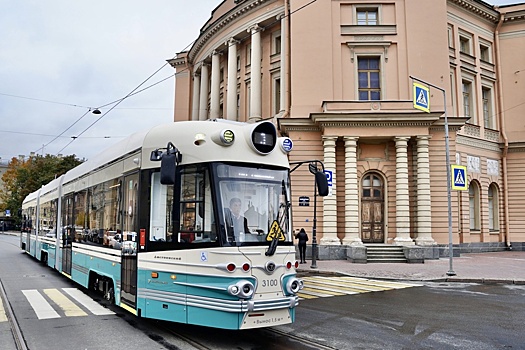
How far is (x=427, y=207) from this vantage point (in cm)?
2348

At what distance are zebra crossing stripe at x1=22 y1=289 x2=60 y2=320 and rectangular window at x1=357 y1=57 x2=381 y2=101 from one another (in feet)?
63.6

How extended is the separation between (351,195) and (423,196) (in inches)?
147

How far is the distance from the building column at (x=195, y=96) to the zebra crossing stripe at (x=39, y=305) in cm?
2680

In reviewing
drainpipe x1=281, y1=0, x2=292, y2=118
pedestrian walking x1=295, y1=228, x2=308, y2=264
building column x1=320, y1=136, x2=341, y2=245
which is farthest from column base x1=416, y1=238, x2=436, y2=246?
drainpipe x1=281, y1=0, x2=292, y2=118

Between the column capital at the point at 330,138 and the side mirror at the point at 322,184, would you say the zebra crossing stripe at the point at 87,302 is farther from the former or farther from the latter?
the column capital at the point at 330,138

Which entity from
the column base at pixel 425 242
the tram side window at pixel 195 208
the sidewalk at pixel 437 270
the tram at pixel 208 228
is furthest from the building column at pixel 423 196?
the tram side window at pixel 195 208

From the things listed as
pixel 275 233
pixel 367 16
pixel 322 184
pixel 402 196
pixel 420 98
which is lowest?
pixel 275 233

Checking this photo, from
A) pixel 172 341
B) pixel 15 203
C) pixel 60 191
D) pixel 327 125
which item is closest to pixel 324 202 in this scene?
pixel 327 125

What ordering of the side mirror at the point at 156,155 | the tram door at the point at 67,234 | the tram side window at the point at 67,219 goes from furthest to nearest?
the tram side window at the point at 67,219, the tram door at the point at 67,234, the side mirror at the point at 156,155

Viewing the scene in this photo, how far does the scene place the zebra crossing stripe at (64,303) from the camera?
9344 mm

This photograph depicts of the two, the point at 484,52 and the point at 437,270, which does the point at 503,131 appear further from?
the point at 437,270

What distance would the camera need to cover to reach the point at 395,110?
24.0m

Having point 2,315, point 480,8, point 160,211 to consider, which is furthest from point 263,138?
point 480,8

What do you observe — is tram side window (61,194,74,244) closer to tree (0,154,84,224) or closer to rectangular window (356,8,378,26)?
rectangular window (356,8,378,26)
